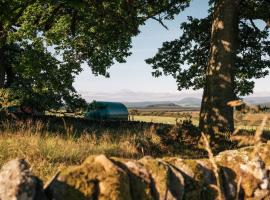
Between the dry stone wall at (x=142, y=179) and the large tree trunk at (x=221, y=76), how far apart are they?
11.4m

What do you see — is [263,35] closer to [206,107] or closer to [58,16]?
[206,107]

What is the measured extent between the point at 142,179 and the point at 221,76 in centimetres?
1298

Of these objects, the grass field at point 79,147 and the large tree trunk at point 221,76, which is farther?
the large tree trunk at point 221,76

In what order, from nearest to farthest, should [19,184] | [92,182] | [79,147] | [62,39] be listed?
[19,184]
[92,182]
[79,147]
[62,39]

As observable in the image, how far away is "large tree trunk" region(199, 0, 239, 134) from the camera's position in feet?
54.7

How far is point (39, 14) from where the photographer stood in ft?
71.3

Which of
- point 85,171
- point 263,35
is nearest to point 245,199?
point 85,171

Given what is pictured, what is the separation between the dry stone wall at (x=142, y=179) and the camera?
3.66 m

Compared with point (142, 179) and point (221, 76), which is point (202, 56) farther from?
point (142, 179)

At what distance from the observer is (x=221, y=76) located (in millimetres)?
16781

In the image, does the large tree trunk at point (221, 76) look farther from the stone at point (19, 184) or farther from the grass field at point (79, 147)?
the stone at point (19, 184)

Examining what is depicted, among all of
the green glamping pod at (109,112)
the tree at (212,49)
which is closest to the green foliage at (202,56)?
the tree at (212,49)

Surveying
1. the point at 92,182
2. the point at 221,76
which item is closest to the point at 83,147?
the point at 221,76

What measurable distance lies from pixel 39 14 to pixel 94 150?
1211 centimetres
